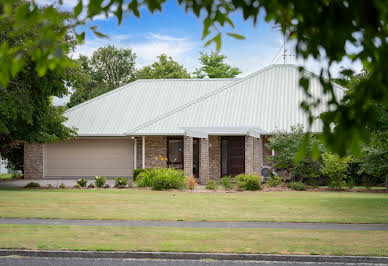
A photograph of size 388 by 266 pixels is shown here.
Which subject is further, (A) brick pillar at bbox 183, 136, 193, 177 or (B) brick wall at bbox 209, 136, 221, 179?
(B) brick wall at bbox 209, 136, 221, 179

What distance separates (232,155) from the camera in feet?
103

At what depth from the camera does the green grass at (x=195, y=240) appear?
9688mm

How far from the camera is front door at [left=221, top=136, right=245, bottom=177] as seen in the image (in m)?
31.3

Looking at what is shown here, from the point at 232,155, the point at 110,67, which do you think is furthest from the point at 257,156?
the point at 110,67

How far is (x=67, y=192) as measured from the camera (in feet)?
74.0

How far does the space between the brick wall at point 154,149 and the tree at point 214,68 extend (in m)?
28.4

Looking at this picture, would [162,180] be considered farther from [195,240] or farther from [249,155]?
[195,240]

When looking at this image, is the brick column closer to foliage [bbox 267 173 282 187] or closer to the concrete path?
foliage [bbox 267 173 282 187]

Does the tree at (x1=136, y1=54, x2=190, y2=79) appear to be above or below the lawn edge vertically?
above

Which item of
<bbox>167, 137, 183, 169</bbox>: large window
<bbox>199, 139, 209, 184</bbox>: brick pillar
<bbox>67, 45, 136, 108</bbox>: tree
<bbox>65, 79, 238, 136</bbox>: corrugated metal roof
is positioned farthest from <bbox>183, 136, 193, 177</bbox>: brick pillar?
<bbox>67, 45, 136, 108</bbox>: tree

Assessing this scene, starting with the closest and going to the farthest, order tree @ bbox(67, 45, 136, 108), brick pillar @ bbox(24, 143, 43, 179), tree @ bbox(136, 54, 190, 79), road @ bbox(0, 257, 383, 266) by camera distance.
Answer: road @ bbox(0, 257, 383, 266), brick pillar @ bbox(24, 143, 43, 179), tree @ bbox(136, 54, 190, 79), tree @ bbox(67, 45, 136, 108)

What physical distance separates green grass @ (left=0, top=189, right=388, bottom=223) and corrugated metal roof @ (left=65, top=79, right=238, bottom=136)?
11.4m

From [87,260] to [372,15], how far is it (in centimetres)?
741

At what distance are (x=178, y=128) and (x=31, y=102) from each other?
29.7 ft
